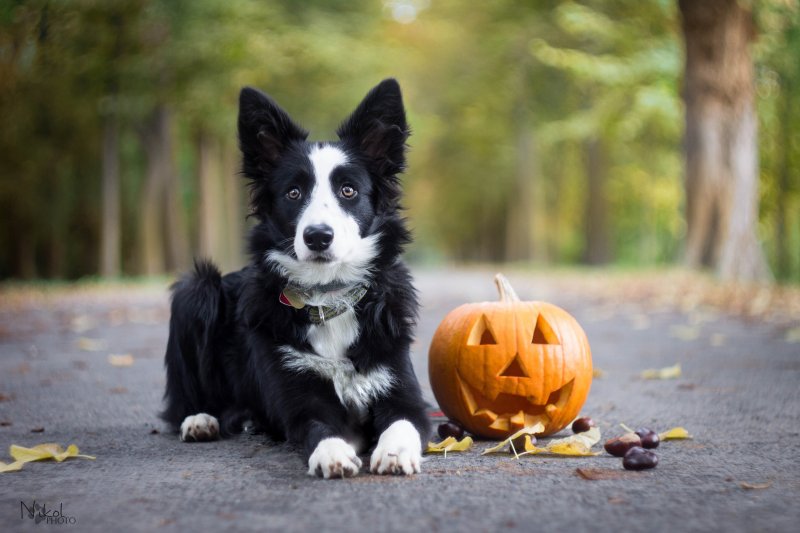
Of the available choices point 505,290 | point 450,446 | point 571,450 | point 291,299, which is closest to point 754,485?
point 571,450

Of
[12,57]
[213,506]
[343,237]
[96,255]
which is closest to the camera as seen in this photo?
[213,506]

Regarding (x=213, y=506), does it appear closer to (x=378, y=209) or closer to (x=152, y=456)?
(x=152, y=456)

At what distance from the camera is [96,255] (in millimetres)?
28703

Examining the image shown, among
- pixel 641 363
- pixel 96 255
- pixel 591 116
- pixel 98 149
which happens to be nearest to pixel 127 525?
pixel 641 363

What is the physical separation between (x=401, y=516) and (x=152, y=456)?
1538mm

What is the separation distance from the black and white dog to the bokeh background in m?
7.18

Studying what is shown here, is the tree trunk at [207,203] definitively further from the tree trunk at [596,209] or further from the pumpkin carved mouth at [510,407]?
the pumpkin carved mouth at [510,407]

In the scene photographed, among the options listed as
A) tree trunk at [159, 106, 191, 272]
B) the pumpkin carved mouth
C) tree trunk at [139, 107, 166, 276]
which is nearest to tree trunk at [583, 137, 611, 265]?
tree trunk at [159, 106, 191, 272]

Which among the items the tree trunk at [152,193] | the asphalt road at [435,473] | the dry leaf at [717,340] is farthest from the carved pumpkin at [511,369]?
the tree trunk at [152,193]

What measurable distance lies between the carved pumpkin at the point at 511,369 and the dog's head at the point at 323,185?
67cm

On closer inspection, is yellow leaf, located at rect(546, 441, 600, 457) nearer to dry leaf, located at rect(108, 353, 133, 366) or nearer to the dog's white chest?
the dog's white chest

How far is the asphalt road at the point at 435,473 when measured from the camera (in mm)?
2500

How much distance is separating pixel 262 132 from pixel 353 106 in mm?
20159

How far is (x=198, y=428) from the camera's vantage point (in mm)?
3949
